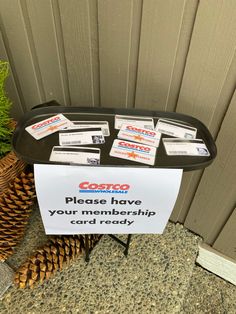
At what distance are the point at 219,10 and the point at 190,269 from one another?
77 centimetres

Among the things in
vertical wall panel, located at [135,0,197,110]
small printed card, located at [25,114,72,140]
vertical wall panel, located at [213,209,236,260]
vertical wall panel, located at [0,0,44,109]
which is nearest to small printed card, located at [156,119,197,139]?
vertical wall panel, located at [135,0,197,110]

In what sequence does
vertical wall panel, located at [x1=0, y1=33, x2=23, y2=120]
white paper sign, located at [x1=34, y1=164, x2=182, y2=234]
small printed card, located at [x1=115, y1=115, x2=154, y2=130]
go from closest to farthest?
white paper sign, located at [x1=34, y1=164, x2=182, y2=234] → small printed card, located at [x1=115, y1=115, x2=154, y2=130] → vertical wall panel, located at [x1=0, y1=33, x2=23, y2=120]

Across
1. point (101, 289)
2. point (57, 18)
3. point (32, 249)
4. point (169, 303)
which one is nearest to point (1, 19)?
point (57, 18)

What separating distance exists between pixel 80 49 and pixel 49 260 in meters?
0.62

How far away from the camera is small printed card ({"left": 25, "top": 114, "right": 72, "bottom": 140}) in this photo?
0.61 metres

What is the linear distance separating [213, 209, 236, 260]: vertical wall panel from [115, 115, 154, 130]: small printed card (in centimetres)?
43

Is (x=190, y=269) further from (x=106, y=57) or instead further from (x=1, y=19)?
(x=1, y=19)

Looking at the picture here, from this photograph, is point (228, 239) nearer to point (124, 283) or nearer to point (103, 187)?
point (124, 283)

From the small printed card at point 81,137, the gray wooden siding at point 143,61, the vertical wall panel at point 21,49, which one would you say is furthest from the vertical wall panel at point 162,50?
the vertical wall panel at point 21,49

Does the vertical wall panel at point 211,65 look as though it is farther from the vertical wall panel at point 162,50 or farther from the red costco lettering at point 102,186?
the red costco lettering at point 102,186

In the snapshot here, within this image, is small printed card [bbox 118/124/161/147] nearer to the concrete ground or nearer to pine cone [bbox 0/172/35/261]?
pine cone [bbox 0/172/35/261]

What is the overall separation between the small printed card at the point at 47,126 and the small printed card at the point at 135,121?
11 cm

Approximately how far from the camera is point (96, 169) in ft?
1.74

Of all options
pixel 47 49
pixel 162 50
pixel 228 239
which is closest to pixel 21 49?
pixel 47 49
